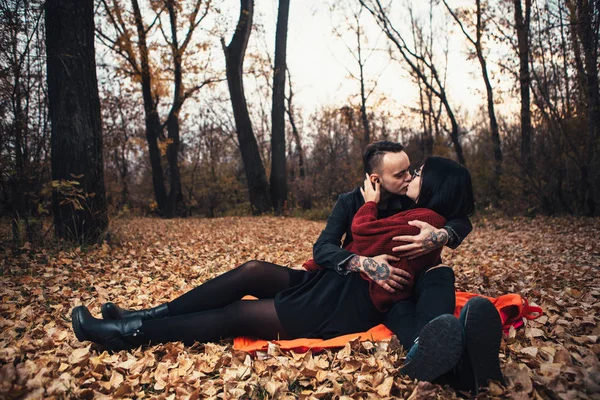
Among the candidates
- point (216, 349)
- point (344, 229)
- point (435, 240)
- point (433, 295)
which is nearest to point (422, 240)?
point (435, 240)

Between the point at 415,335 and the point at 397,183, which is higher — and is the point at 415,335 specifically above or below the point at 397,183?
below

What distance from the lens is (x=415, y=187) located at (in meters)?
2.40

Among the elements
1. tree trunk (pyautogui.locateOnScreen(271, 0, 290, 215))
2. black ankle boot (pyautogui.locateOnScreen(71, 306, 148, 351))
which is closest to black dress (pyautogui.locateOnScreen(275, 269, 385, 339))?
black ankle boot (pyautogui.locateOnScreen(71, 306, 148, 351))

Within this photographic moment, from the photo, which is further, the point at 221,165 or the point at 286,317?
the point at 221,165

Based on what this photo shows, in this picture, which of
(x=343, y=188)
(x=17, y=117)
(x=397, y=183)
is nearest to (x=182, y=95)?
(x=343, y=188)

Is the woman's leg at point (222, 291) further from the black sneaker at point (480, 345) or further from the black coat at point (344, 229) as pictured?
the black sneaker at point (480, 345)

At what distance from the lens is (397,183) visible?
8.07 feet

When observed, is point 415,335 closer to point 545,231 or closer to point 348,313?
point 348,313

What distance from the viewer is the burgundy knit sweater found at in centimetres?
228

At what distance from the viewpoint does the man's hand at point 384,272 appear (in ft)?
7.29

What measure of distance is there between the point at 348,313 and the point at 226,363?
75 cm

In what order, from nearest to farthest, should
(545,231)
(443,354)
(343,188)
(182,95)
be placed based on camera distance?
(443,354) → (545,231) → (182,95) → (343,188)

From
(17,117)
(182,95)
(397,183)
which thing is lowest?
(397,183)

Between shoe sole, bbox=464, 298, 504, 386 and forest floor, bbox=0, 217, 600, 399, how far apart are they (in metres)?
0.14
